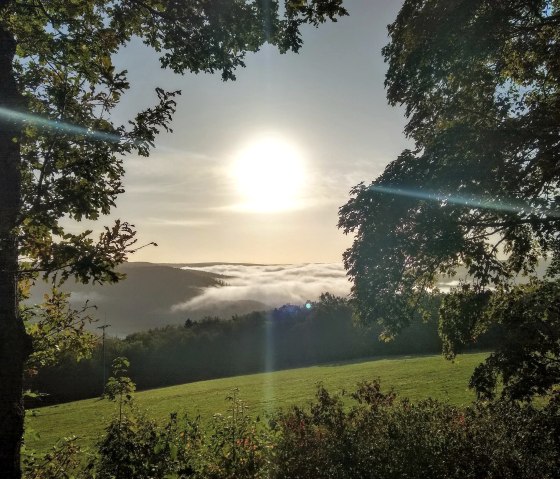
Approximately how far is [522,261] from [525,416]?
477 cm

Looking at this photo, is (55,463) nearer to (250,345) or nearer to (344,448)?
(344,448)

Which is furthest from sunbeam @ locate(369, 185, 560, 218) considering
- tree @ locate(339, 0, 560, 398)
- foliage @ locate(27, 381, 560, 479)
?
foliage @ locate(27, 381, 560, 479)

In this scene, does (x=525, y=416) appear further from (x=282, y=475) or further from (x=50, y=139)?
(x=50, y=139)

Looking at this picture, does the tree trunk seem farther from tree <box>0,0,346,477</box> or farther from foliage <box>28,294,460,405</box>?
foliage <box>28,294,460,405</box>

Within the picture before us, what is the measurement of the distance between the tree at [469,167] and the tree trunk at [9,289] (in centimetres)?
727

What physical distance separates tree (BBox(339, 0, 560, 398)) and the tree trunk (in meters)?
7.27

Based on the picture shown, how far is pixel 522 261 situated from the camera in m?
12.7

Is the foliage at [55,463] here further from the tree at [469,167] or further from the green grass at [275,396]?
the green grass at [275,396]

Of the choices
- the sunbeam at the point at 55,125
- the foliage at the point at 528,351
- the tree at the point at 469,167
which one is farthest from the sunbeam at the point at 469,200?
the sunbeam at the point at 55,125

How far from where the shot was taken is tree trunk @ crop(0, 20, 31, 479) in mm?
4816

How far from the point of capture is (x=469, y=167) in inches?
379

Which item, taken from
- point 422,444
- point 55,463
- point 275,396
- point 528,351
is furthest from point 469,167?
point 275,396

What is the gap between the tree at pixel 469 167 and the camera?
9.45m

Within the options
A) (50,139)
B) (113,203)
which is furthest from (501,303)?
(50,139)
